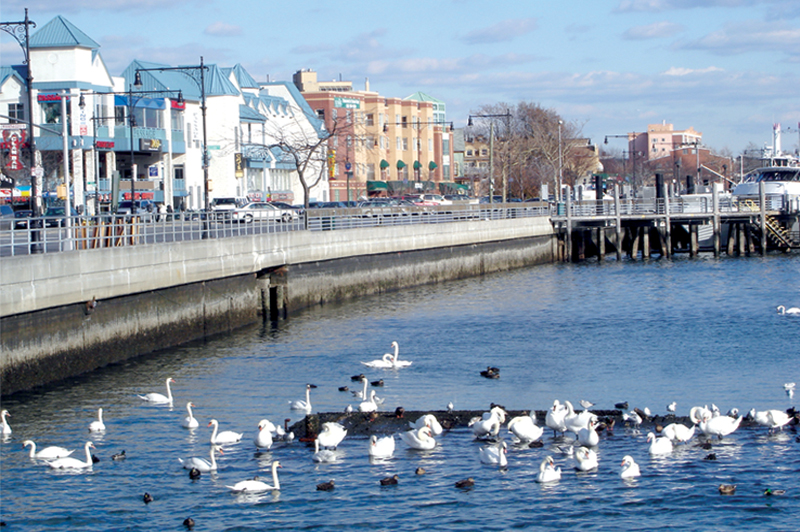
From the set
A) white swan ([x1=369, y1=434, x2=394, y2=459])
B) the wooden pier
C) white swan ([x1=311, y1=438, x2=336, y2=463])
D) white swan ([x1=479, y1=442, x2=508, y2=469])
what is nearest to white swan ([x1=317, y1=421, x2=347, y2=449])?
white swan ([x1=311, y1=438, x2=336, y2=463])

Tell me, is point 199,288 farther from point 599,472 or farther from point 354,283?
point 599,472

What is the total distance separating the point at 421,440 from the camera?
17391 millimetres

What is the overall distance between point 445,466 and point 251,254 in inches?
813

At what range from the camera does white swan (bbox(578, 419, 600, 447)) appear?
56.2 feet

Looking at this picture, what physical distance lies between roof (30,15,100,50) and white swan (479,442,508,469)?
54219mm

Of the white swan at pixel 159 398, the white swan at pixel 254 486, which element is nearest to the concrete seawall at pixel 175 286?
the white swan at pixel 159 398

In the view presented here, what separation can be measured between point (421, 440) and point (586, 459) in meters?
2.95

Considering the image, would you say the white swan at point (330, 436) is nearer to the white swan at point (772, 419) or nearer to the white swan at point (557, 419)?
the white swan at point (557, 419)

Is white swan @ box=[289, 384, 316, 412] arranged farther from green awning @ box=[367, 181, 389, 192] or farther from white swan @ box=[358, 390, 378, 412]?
green awning @ box=[367, 181, 389, 192]

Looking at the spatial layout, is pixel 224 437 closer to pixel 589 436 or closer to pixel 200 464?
pixel 200 464

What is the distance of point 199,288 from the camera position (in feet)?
106

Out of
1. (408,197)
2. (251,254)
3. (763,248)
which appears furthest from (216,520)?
(408,197)

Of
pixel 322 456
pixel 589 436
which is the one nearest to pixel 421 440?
pixel 322 456

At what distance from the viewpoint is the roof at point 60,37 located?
63.2 m
